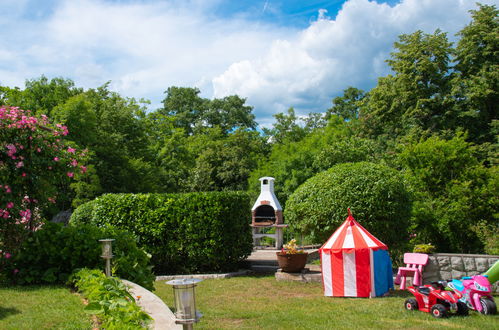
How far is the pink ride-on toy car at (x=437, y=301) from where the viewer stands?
22.4 ft

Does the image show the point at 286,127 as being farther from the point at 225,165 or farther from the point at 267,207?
the point at 267,207

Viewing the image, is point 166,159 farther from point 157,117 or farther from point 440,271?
point 440,271

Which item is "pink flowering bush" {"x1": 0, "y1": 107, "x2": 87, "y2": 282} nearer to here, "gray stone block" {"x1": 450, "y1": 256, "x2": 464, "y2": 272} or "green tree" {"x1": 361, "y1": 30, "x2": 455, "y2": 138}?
"gray stone block" {"x1": 450, "y1": 256, "x2": 464, "y2": 272}

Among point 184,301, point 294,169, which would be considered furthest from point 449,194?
point 294,169

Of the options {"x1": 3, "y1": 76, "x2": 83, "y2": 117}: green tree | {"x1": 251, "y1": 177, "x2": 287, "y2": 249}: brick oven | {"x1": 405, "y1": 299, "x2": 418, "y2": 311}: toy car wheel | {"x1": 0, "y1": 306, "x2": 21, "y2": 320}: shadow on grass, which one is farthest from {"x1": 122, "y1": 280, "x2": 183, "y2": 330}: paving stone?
{"x1": 3, "y1": 76, "x2": 83, "y2": 117}: green tree

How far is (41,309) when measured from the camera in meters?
5.41

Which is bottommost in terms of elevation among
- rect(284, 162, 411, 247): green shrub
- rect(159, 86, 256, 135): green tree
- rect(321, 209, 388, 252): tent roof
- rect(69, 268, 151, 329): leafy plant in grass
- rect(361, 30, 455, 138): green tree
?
rect(69, 268, 151, 329): leafy plant in grass

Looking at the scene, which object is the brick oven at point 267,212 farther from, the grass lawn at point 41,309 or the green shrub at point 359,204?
the grass lawn at point 41,309

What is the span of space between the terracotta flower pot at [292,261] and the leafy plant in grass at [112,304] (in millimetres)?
5291

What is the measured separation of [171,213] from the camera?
11.4 m

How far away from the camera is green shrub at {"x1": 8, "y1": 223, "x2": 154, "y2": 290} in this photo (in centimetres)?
714

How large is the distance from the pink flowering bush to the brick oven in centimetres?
1046

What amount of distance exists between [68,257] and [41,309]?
6.52 ft

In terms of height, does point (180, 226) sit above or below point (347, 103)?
below
